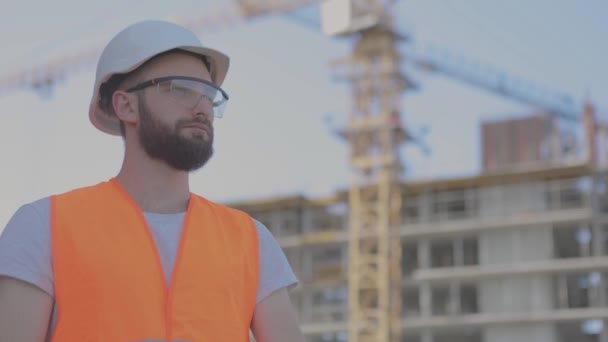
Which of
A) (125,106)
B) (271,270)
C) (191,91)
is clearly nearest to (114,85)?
(125,106)

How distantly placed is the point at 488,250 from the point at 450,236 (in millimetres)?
2428

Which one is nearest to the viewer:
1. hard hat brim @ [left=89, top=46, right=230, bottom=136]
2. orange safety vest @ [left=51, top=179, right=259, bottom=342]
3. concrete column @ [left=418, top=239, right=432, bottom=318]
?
orange safety vest @ [left=51, top=179, right=259, bottom=342]

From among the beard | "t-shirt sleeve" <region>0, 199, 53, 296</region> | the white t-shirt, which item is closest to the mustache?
the beard

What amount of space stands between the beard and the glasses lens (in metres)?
0.05

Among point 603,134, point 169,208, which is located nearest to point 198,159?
point 169,208

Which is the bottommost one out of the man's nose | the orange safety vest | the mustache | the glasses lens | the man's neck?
the orange safety vest

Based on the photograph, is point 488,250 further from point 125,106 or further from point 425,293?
point 125,106

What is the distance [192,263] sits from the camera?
2.60 m

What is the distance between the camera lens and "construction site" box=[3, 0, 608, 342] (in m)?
60.5

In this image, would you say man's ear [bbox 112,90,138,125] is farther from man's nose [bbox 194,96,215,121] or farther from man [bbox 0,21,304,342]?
man's nose [bbox 194,96,215,121]

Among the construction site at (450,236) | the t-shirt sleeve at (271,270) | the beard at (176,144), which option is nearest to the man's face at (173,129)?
the beard at (176,144)

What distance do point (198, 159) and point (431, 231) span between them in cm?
6204

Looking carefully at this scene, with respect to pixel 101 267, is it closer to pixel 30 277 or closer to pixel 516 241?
pixel 30 277

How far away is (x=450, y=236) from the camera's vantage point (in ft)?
211
